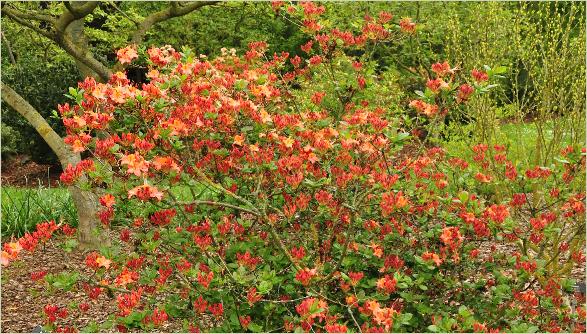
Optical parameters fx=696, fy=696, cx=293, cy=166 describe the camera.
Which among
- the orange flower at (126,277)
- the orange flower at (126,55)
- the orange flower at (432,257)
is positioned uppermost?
the orange flower at (126,55)

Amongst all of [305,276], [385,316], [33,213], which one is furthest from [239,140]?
[33,213]

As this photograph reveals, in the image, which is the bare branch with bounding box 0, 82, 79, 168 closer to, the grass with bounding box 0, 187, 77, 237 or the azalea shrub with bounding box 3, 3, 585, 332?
the grass with bounding box 0, 187, 77, 237

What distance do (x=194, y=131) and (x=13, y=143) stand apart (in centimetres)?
851

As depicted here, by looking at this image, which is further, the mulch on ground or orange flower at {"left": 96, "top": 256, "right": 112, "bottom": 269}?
the mulch on ground

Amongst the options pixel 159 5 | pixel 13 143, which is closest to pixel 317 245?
pixel 13 143

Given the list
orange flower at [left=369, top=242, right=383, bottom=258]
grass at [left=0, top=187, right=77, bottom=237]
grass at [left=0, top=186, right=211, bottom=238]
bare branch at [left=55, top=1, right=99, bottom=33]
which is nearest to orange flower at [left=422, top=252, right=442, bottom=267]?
orange flower at [left=369, top=242, right=383, bottom=258]

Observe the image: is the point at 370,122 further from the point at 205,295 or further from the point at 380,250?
the point at 205,295

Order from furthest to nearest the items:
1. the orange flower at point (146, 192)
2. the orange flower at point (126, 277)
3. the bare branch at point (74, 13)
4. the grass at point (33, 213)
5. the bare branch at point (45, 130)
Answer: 1. the grass at point (33, 213)
2. the bare branch at point (45, 130)
3. the bare branch at point (74, 13)
4. the orange flower at point (126, 277)
5. the orange flower at point (146, 192)

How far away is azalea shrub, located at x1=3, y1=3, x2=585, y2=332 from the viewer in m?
2.66

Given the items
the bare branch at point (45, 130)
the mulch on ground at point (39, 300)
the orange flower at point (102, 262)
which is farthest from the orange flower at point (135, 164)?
the bare branch at point (45, 130)

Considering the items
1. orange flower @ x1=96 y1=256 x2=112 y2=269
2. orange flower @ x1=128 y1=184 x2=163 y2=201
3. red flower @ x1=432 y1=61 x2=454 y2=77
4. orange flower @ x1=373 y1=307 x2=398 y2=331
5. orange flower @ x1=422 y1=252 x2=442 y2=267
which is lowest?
orange flower @ x1=373 y1=307 x2=398 y2=331

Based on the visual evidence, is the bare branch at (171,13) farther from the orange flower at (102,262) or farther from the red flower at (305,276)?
the red flower at (305,276)

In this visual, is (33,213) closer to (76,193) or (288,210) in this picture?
(76,193)

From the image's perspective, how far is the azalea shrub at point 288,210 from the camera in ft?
8.73
